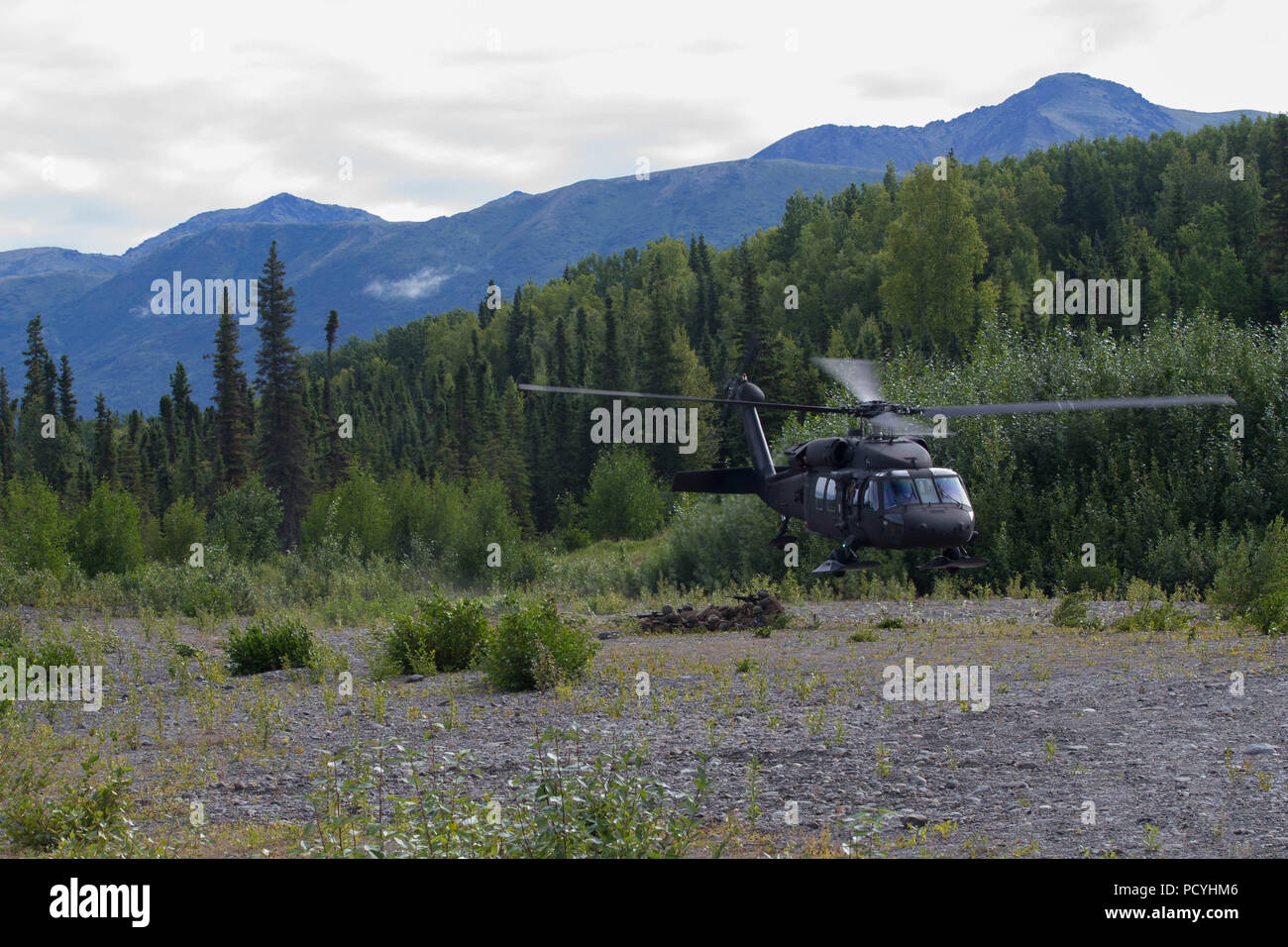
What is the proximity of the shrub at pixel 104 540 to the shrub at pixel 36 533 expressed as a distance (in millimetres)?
3487

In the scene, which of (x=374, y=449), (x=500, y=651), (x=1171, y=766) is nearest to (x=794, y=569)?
(x=500, y=651)

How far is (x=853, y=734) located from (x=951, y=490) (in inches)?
179

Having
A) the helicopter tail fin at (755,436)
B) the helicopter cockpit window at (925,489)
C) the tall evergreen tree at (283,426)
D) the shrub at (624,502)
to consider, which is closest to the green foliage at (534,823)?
the helicopter cockpit window at (925,489)

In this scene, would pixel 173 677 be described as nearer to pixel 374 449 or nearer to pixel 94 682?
pixel 94 682

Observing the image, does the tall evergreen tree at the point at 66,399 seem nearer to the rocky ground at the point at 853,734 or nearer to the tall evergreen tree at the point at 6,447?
the tall evergreen tree at the point at 6,447

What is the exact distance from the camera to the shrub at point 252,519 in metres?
57.9

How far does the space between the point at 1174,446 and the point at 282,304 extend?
55.4 metres

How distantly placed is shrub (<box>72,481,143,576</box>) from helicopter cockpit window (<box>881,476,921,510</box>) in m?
36.1

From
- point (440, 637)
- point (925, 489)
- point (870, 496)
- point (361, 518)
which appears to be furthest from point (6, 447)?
point (925, 489)

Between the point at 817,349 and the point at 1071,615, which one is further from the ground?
the point at 817,349

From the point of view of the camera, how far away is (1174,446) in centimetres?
3231

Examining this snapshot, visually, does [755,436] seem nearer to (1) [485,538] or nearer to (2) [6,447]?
(1) [485,538]

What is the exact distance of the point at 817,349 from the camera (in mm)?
94500
